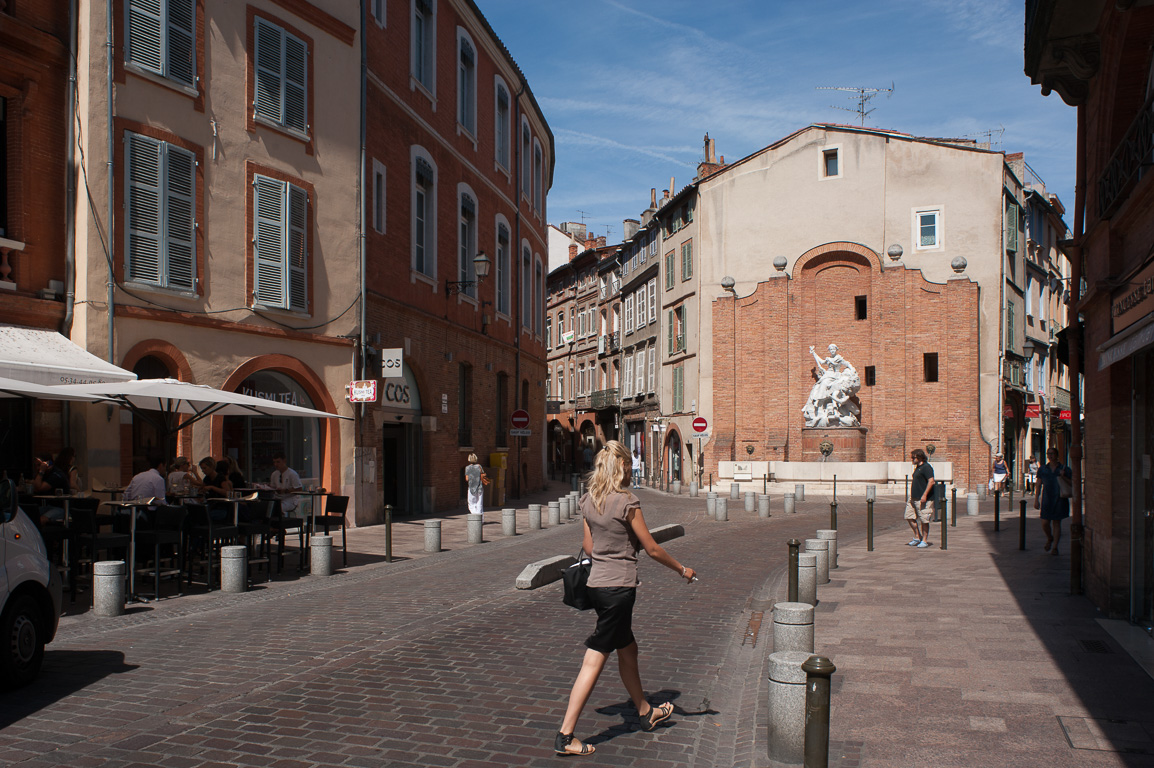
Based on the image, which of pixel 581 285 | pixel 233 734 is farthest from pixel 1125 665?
pixel 581 285

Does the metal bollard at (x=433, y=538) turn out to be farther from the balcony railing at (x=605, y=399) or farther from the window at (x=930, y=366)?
the balcony railing at (x=605, y=399)

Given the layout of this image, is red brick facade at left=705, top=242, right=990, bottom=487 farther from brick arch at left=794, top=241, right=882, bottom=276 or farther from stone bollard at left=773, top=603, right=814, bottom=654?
stone bollard at left=773, top=603, right=814, bottom=654

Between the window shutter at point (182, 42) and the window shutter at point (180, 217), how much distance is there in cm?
123

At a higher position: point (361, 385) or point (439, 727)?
point (361, 385)

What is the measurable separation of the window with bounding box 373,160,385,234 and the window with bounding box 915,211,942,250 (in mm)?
23854

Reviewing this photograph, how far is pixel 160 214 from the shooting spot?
1531 centimetres

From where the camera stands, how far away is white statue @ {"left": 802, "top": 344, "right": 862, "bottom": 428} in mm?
35969

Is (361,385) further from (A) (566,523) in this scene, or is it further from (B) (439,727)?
(B) (439,727)

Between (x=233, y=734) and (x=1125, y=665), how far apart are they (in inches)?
251

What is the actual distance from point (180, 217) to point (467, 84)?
13.2 meters

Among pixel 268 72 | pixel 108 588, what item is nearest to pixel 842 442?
pixel 268 72

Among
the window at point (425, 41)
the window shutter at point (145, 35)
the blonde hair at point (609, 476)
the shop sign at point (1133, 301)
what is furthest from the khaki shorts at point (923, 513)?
the window at point (425, 41)

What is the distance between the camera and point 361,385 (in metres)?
18.5

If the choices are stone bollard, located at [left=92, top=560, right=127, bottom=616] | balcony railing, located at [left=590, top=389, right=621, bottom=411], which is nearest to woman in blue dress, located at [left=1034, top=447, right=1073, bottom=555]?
stone bollard, located at [left=92, top=560, right=127, bottom=616]
